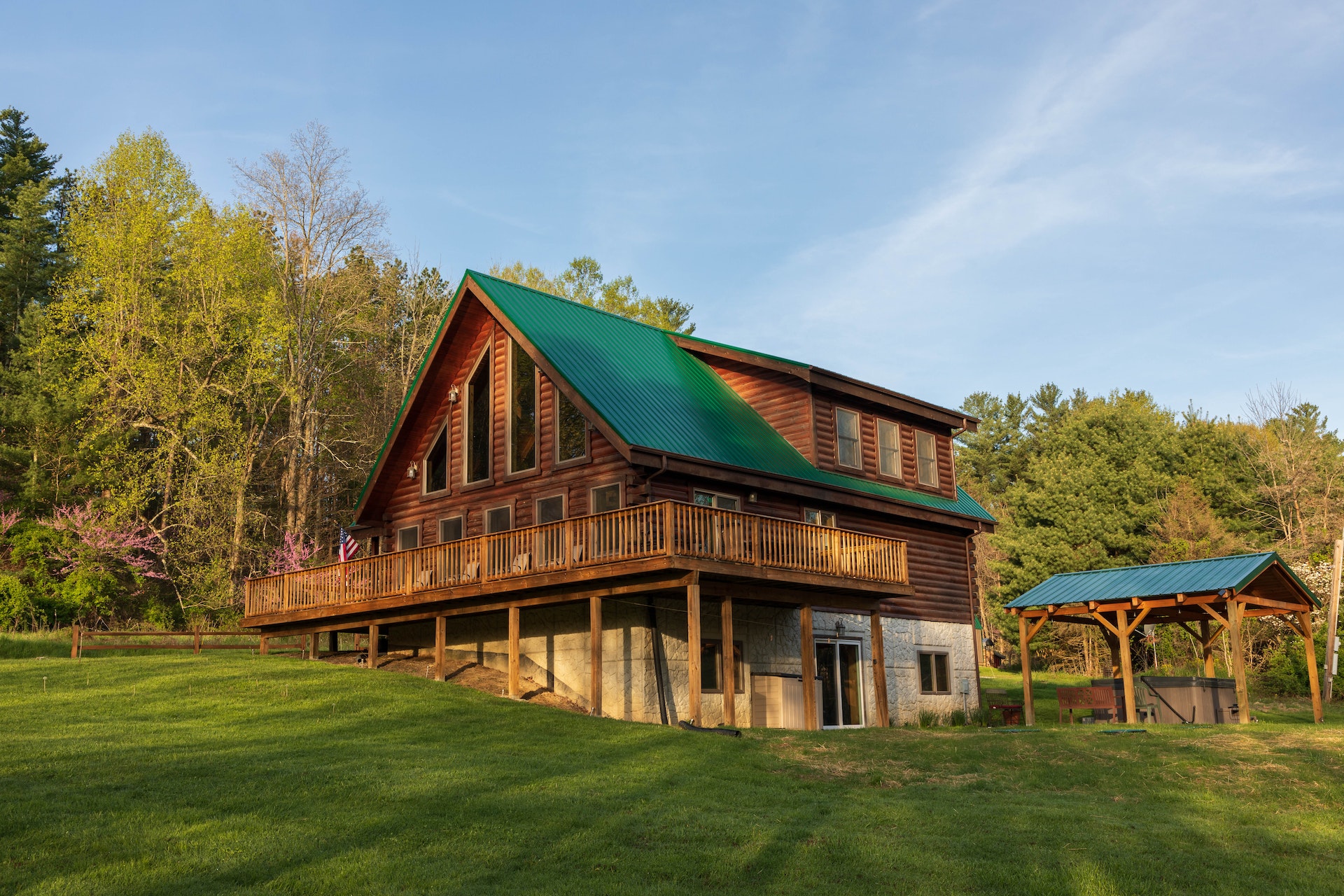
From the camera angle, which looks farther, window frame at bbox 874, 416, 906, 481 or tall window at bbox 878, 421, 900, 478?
tall window at bbox 878, 421, 900, 478

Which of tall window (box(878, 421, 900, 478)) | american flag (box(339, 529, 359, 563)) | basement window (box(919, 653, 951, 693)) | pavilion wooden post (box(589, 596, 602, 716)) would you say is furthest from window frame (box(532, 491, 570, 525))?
basement window (box(919, 653, 951, 693))

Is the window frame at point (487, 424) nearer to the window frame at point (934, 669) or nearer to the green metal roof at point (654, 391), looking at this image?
the green metal roof at point (654, 391)

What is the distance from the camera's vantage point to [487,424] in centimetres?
2750

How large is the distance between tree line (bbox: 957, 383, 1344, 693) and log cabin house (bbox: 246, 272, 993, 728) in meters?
23.1

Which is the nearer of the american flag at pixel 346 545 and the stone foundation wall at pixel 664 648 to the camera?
the stone foundation wall at pixel 664 648

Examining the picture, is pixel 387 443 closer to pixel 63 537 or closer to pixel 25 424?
pixel 63 537

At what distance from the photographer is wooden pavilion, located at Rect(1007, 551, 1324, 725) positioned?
22.0 metres

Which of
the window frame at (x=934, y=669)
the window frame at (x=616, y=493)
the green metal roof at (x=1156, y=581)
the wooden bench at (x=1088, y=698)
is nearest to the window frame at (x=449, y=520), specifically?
the window frame at (x=616, y=493)

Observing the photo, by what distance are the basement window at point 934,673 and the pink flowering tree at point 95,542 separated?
26.3m

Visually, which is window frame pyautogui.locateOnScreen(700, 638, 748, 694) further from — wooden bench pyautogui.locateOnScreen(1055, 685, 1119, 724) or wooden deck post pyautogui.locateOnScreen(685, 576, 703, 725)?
wooden bench pyautogui.locateOnScreen(1055, 685, 1119, 724)

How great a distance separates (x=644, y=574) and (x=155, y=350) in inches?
1134

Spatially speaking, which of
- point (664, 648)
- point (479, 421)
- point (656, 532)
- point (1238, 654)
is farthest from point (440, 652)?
point (1238, 654)

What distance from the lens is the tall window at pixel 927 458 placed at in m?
30.9

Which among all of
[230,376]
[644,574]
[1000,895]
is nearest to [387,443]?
[644,574]
